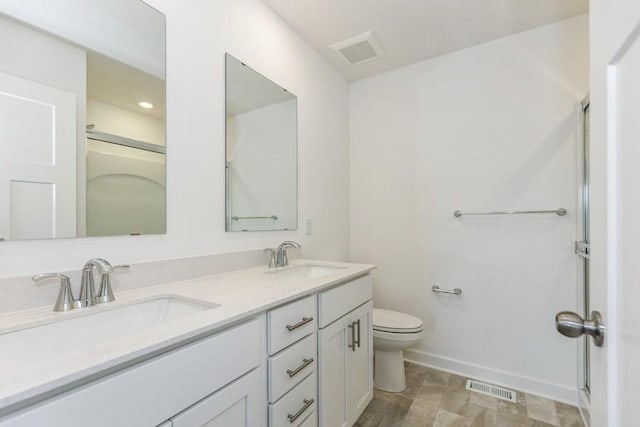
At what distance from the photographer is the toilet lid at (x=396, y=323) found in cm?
181

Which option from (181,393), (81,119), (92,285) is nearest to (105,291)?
(92,285)

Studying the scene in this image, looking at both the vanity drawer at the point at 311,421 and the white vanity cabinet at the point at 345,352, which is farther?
the white vanity cabinet at the point at 345,352

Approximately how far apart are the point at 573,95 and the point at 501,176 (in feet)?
1.95

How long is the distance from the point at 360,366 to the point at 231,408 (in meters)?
0.92

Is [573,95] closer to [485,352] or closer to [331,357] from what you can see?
[485,352]

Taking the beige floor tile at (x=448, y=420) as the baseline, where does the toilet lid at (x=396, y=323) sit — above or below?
above

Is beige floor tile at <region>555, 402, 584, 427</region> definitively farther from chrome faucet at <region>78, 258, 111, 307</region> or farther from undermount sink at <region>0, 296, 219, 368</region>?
chrome faucet at <region>78, 258, 111, 307</region>

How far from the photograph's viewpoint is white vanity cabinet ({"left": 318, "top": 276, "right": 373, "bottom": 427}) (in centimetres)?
125

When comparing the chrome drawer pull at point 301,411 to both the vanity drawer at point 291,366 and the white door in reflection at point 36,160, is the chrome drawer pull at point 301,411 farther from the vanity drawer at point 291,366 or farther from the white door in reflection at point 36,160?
the white door in reflection at point 36,160

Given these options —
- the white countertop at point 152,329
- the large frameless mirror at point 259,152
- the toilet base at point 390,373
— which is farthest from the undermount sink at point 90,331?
the toilet base at point 390,373

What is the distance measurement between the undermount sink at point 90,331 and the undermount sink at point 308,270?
0.60 m

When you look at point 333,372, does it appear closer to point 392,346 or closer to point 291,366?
point 291,366

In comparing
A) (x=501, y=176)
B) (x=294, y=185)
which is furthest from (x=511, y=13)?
(x=294, y=185)

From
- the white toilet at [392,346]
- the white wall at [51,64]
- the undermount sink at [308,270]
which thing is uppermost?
the white wall at [51,64]
